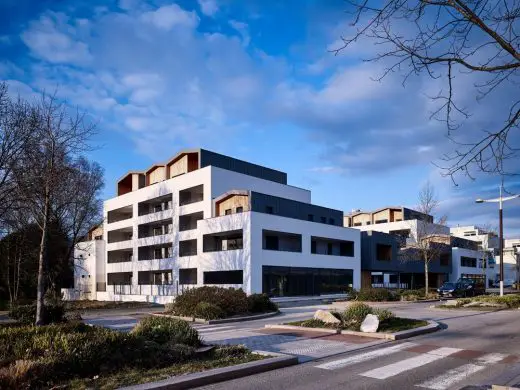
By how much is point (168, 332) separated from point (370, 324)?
6.73 m

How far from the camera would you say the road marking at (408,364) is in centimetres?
954

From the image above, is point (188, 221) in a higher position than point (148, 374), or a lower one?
higher

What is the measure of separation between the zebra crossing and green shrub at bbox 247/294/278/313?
1232 cm

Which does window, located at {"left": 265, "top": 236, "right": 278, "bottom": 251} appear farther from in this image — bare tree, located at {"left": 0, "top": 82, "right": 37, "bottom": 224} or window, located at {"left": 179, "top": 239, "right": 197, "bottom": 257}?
bare tree, located at {"left": 0, "top": 82, "right": 37, "bottom": 224}

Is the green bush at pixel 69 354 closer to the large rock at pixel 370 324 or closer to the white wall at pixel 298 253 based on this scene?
the large rock at pixel 370 324

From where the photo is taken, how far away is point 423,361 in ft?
36.1

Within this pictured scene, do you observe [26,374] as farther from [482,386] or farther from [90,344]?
[482,386]

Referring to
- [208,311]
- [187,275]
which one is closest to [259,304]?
[208,311]

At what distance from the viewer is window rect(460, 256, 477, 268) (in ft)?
259

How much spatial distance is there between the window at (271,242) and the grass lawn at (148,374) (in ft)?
116

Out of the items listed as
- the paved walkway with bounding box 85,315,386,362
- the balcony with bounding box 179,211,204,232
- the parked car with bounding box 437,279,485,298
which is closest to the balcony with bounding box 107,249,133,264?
the balcony with bounding box 179,211,204,232

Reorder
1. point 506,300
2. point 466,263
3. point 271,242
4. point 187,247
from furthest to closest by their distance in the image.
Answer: point 466,263 → point 187,247 → point 271,242 → point 506,300

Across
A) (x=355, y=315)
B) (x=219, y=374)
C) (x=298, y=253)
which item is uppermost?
(x=298, y=253)

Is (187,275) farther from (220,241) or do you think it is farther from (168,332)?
(168,332)
